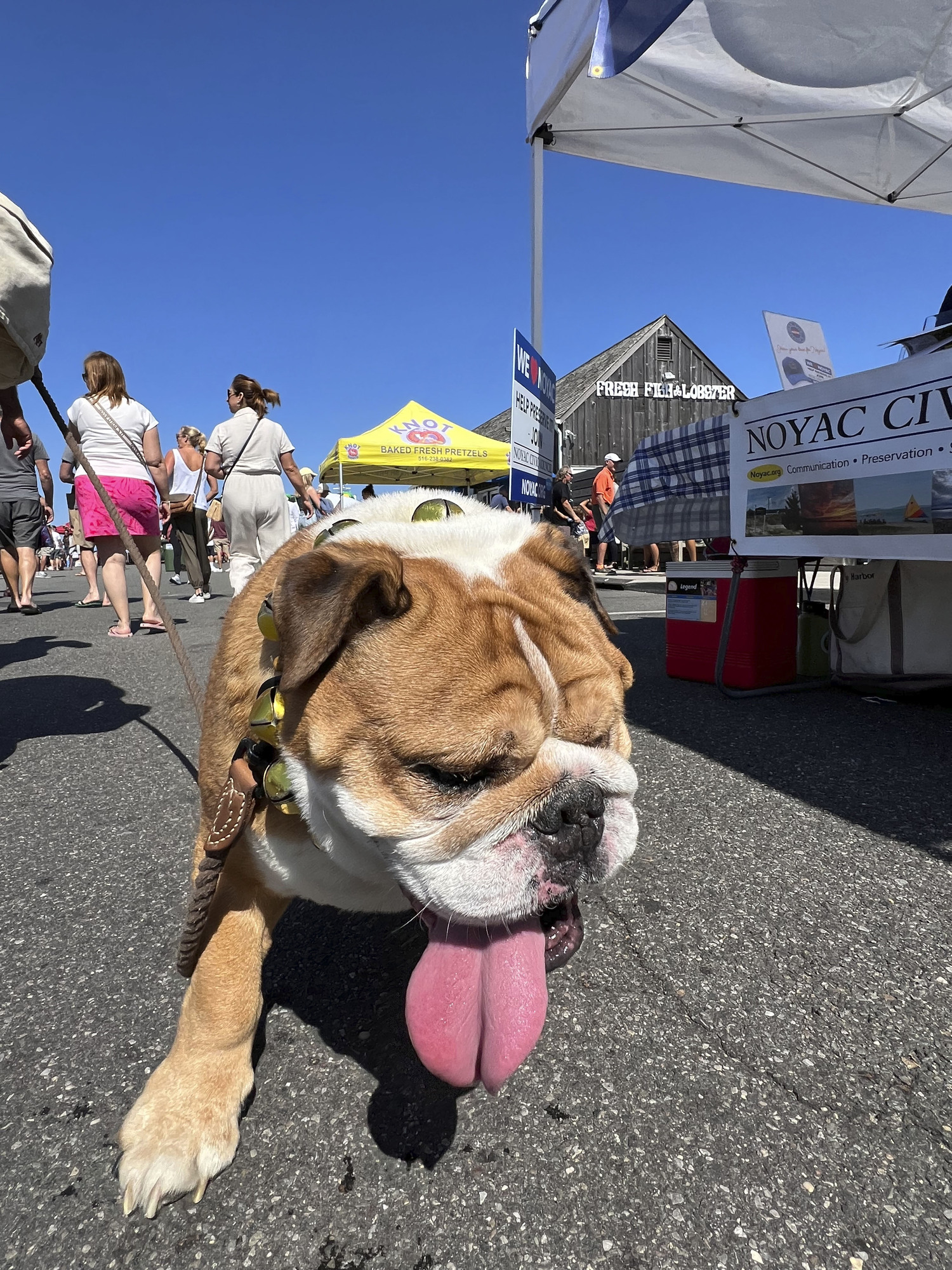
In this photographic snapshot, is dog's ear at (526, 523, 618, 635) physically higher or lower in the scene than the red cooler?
higher

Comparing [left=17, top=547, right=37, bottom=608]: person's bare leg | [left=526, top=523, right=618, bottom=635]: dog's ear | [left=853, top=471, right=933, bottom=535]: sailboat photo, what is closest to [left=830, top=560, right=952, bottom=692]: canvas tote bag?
[left=853, top=471, right=933, bottom=535]: sailboat photo

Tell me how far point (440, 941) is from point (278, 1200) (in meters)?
0.49

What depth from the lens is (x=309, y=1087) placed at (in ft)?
4.52

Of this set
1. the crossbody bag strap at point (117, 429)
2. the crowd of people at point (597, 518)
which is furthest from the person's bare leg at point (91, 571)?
the crowd of people at point (597, 518)

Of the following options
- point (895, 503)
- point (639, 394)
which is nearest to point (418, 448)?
point (895, 503)

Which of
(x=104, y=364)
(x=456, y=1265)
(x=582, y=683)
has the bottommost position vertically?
(x=456, y=1265)

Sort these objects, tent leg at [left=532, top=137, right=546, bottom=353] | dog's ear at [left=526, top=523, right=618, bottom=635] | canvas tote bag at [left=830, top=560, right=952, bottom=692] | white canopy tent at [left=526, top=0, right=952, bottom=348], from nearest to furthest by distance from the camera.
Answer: dog's ear at [left=526, top=523, right=618, bottom=635] → canvas tote bag at [left=830, top=560, right=952, bottom=692] → white canopy tent at [left=526, top=0, right=952, bottom=348] → tent leg at [left=532, top=137, right=546, bottom=353]

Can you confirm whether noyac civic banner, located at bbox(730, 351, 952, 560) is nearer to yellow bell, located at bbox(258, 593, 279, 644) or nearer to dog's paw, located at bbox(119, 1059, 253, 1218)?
yellow bell, located at bbox(258, 593, 279, 644)

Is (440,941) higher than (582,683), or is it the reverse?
(582,683)

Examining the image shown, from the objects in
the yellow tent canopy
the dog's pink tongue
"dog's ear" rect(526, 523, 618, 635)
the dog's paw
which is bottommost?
the dog's paw

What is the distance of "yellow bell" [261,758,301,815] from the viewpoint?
1247 millimetres

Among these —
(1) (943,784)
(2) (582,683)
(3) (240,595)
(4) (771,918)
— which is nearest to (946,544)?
(1) (943,784)

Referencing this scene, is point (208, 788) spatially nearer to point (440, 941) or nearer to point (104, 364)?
point (440, 941)

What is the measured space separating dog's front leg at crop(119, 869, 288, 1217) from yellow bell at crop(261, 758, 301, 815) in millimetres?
279
